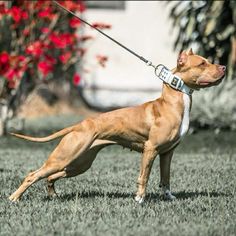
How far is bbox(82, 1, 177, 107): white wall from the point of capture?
19.1m

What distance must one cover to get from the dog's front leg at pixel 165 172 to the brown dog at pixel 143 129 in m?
0.15

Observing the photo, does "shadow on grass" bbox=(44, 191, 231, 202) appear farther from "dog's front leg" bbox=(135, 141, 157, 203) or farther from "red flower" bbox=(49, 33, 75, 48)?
"red flower" bbox=(49, 33, 75, 48)

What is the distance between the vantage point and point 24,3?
13344 mm

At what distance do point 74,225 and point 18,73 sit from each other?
7740 mm

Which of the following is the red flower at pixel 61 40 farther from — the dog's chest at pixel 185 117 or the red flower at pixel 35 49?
the dog's chest at pixel 185 117

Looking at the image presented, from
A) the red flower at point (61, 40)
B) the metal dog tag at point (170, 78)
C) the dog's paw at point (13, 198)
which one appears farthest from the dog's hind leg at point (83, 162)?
the red flower at point (61, 40)

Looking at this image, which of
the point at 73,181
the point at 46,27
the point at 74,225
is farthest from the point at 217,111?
the point at 74,225

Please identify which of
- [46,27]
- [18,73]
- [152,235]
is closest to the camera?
[152,235]

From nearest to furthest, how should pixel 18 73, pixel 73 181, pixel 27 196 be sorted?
pixel 27 196 < pixel 73 181 < pixel 18 73

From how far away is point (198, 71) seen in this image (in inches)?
261

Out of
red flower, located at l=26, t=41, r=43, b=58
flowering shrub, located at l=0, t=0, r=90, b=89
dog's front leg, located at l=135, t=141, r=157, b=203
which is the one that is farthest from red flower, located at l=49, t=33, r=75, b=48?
dog's front leg, located at l=135, t=141, r=157, b=203

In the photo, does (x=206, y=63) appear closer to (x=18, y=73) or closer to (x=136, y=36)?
(x=18, y=73)

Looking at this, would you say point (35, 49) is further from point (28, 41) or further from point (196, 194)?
point (196, 194)

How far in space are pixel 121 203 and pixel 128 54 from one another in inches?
507
